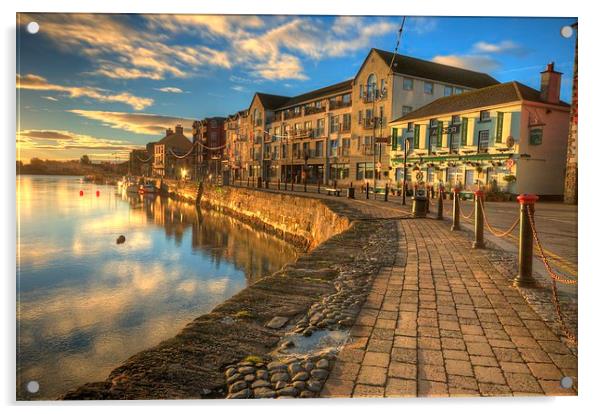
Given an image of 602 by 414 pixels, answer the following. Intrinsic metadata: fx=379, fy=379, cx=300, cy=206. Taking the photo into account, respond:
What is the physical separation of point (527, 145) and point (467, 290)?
19688mm

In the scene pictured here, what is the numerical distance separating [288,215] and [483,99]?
565 inches

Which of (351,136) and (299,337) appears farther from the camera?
(351,136)

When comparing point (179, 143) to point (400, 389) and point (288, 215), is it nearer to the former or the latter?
point (288, 215)

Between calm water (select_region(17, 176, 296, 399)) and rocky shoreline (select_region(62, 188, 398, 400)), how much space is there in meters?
1.22

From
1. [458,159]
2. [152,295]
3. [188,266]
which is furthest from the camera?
[458,159]

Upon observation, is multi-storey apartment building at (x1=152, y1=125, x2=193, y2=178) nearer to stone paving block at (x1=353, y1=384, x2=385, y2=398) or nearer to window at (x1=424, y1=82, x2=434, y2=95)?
window at (x1=424, y1=82, x2=434, y2=95)

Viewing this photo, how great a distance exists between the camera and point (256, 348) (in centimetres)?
293

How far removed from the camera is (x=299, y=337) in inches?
123

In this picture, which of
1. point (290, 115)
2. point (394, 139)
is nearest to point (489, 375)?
point (394, 139)

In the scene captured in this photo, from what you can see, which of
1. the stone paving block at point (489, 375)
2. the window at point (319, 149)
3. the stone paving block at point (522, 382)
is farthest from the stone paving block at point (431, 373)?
the window at point (319, 149)

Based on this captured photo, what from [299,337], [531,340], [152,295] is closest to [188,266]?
[152,295]

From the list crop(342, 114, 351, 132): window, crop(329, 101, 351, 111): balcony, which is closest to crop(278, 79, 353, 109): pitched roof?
crop(329, 101, 351, 111): balcony

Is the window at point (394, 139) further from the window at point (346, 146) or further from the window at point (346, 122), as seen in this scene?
the window at point (346, 122)
